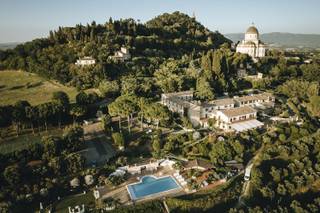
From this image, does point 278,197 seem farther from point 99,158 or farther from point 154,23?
point 154,23

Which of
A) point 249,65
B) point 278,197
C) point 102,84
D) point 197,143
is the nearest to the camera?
point 278,197

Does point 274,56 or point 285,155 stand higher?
point 274,56

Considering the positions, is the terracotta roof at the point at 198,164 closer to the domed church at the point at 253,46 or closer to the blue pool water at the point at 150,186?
the blue pool water at the point at 150,186

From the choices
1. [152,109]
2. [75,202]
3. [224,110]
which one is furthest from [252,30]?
[75,202]

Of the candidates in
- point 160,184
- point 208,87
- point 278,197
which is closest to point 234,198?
point 278,197

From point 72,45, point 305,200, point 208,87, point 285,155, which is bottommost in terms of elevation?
point 305,200

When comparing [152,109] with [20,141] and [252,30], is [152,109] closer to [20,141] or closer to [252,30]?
[20,141]
